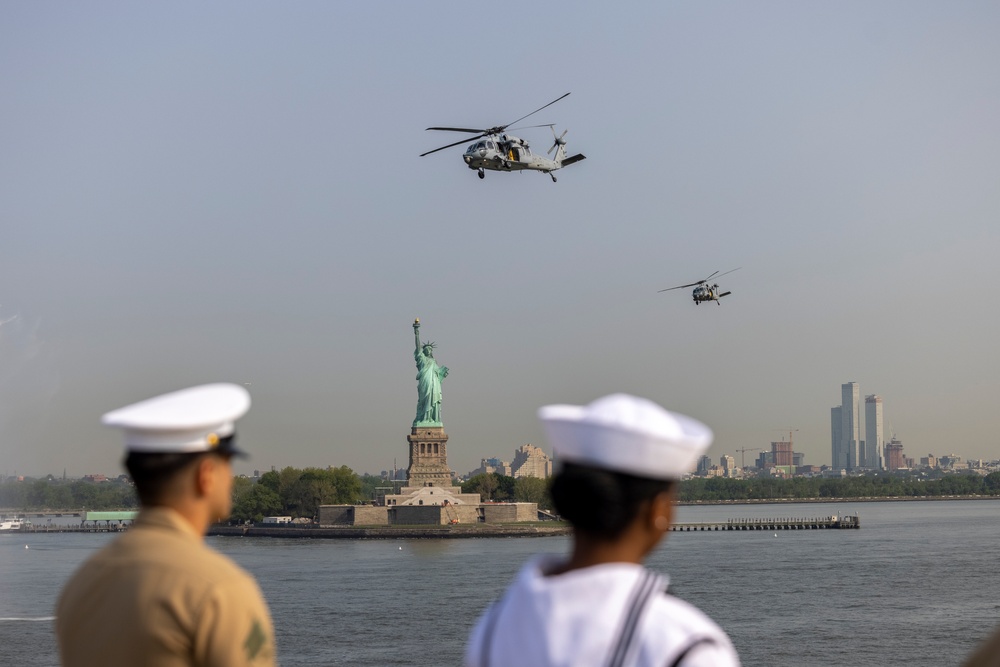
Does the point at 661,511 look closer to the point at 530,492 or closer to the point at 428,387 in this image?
the point at 428,387

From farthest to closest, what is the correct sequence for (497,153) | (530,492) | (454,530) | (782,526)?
(530,492), (782,526), (454,530), (497,153)

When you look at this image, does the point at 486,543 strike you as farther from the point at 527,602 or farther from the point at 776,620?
the point at 527,602

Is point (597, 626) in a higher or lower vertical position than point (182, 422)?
lower

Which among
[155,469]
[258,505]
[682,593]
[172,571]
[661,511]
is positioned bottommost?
[682,593]

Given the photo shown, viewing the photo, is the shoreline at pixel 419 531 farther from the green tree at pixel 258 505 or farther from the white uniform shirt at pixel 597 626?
the white uniform shirt at pixel 597 626

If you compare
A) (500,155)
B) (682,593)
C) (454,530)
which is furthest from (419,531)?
(500,155)

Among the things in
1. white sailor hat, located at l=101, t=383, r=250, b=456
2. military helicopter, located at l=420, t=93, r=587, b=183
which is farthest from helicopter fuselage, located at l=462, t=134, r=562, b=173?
white sailor hat, located at l=101, t=383, r=250, b=456
